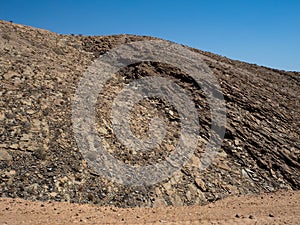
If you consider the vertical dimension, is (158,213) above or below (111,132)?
below

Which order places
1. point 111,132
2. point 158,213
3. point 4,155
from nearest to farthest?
point 158,213 → point 4,155 → point 111,132

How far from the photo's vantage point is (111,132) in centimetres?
1395

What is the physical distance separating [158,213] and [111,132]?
4.80 metres

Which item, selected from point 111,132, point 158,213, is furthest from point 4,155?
point 158,213

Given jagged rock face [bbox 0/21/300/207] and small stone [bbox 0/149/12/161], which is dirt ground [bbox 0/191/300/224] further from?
small stone [bbox 0/149/12/161]

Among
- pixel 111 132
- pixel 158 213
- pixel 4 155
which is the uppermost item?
pixel 111 132

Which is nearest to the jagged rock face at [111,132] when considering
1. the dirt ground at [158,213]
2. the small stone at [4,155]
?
the small stone at [4,155]

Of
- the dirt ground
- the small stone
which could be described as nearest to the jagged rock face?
the small stone

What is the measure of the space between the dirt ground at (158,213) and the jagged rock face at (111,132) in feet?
1.71

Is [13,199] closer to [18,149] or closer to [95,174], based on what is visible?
[18,149]

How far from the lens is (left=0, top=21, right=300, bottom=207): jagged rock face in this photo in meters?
11.0

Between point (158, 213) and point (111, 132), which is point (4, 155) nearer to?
point (111, 132)

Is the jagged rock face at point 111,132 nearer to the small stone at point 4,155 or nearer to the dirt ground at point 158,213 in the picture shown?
the small stone at point 4,155

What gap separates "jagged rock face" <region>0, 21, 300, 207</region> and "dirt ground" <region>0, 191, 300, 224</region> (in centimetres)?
52
